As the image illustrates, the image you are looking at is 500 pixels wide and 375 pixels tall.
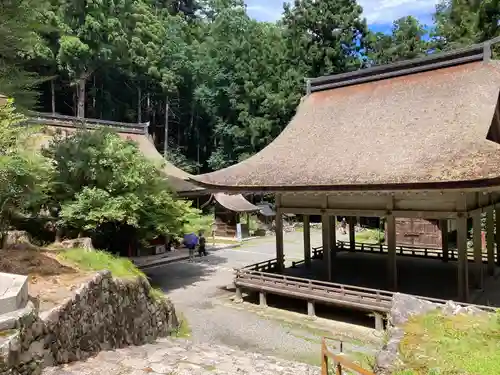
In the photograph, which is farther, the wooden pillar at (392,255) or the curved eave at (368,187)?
the wooden pillar at (392,255)

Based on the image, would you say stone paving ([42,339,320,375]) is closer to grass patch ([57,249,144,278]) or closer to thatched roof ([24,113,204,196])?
grass patch ([57,249,144,278])

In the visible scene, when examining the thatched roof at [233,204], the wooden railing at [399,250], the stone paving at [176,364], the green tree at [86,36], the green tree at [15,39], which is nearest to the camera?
the stone paving at [176,364]

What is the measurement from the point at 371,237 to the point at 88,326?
2581 cm

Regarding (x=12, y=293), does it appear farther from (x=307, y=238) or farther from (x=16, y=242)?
(x=307, y=238)

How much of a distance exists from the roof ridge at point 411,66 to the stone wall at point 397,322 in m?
9.83

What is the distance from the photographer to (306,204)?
47.3 feet

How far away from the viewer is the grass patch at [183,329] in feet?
35.9

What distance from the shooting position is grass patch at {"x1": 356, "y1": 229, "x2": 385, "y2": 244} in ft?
94.1

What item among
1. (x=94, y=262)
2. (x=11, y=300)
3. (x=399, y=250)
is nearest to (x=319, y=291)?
(x=94, y=262)

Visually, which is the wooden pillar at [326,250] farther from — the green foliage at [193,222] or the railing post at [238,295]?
the green foliage at [193,222]

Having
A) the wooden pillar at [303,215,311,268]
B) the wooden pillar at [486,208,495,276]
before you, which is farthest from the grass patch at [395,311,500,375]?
the wooden pillar at [303,215,311,268]

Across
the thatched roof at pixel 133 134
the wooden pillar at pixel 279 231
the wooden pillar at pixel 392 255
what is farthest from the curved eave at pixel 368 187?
the thatched roof at pixel 133 134

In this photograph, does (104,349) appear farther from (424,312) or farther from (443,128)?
(443,128)

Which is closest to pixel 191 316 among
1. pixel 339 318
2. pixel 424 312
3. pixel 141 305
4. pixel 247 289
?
pixel 247 289
